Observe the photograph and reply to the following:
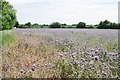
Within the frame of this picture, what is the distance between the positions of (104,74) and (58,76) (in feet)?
1.92

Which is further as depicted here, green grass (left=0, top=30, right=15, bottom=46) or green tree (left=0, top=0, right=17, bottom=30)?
green tree (left=0, top=0, right=17, bottom=30)

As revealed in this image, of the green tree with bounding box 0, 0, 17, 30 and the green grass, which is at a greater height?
the green tree with bounding box 0, 0, 17, 30

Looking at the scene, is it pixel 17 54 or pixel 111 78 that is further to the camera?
pixel 17 54

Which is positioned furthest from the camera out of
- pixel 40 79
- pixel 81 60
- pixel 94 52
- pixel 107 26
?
pixel 107 26

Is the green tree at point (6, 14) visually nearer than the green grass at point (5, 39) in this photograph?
No

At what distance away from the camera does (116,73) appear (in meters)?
3.87

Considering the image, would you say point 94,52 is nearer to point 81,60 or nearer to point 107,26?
→ point 81,60

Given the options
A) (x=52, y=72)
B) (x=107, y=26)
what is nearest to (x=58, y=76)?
(x=52, y=72)

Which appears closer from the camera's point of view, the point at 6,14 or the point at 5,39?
the point at 5,39

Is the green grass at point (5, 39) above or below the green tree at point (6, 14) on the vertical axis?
below

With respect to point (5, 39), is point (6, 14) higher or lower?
higher

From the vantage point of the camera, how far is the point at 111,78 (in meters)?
3.59

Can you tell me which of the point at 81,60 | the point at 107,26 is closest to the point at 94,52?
the point at 81,60

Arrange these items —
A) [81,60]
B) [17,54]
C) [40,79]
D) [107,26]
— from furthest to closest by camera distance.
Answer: [107,26]
[17,54]
[81,60]
[40,79]
